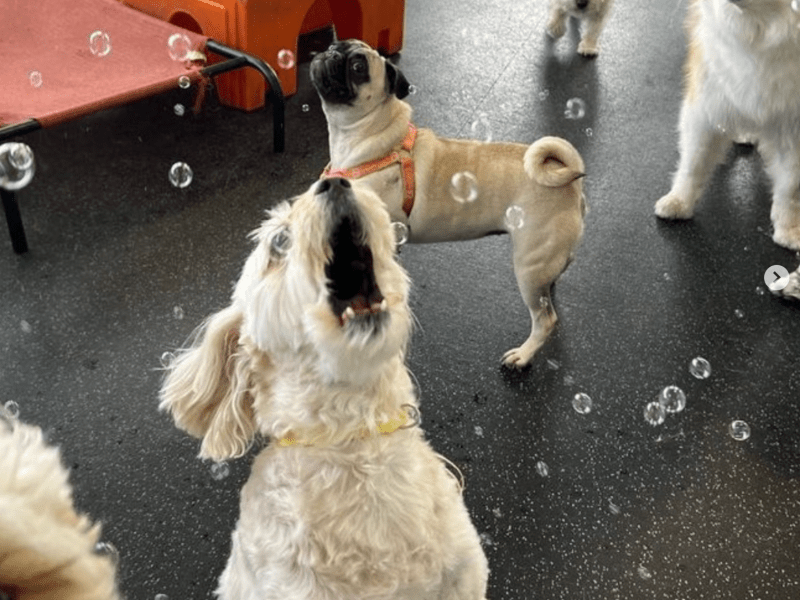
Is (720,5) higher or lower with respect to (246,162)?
higher

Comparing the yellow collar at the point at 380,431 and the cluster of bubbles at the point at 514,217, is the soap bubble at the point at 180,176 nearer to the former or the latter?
the cluster of bubbles at the point at 514,217

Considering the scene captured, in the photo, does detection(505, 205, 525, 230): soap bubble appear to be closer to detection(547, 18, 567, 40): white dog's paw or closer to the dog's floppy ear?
the dog's floppy ear

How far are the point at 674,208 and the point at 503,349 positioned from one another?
2.95 ft

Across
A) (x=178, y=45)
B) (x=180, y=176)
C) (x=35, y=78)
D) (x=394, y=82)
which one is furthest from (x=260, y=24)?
(x=394, y=82)

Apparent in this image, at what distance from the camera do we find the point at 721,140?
99.1 inches

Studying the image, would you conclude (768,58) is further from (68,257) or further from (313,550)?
(68,257)

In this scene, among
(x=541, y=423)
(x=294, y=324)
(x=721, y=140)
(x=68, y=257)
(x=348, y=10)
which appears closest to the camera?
(x=294, y=324)

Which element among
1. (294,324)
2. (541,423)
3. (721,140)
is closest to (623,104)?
(721,140)

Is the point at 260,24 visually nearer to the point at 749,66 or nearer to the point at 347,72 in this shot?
the point at 347,72

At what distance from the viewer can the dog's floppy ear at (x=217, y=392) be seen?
115 centimetres

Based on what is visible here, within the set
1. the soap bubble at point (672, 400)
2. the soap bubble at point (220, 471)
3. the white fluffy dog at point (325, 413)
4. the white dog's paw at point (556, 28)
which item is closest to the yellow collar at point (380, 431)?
the white fluffy dog at point (325, 413)

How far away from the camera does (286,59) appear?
2.96m

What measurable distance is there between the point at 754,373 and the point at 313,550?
1451 millimetres

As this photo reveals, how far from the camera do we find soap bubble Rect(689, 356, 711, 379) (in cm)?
207
